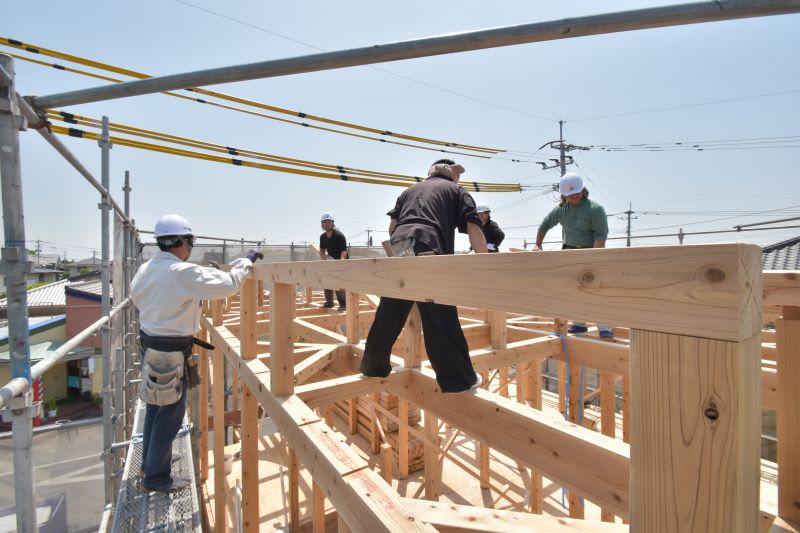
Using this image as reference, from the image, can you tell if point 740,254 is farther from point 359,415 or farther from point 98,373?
point 98,373

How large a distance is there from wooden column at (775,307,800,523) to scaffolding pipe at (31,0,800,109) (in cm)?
107

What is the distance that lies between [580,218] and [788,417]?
10.1 ft

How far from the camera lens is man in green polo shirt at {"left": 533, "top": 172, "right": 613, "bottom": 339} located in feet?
13.5

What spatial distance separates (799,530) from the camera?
128cm

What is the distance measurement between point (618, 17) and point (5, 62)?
2.07m

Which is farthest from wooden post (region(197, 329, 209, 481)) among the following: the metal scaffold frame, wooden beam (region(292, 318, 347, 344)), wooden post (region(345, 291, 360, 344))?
the metal scaffold frame

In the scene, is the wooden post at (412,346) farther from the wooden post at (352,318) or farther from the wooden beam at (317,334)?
the wooden beam at (317,334)

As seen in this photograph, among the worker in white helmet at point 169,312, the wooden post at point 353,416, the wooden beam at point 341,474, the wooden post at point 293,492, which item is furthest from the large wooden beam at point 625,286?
the wooden post at point 353,416

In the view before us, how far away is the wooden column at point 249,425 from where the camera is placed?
2.72m

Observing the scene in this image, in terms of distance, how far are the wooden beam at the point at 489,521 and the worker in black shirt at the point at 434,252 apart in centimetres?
92

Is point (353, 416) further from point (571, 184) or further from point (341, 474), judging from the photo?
point (341, 474)

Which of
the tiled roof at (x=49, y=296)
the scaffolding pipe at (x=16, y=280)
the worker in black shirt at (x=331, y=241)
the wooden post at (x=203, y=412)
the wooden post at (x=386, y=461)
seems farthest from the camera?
the tiled roof at (x=49, y=296)

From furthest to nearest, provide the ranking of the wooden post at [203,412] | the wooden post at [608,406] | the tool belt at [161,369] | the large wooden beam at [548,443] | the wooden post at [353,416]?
1. the wooden post at [353,416]
2. the wooden post at [203,412]
3. the wooden post at [608,406]
4. the tool belt at [161,369]
5. the large wooden beam at [548,443]

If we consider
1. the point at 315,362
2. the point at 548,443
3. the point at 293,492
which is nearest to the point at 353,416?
the point at 293,492
